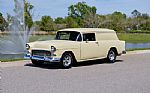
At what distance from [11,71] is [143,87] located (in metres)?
5.27

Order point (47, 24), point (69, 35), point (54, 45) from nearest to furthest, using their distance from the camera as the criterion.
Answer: point (54, 45) → point (69, 35) → point (47, 24)

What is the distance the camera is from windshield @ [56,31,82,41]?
15242mm

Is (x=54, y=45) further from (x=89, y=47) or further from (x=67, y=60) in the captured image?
(x=89, y=47)

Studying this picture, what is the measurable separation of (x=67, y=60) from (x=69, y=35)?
163cm

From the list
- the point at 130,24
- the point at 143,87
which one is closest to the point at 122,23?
the point at 130,24

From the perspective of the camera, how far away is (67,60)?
14344mm

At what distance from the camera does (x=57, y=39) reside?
1584cm

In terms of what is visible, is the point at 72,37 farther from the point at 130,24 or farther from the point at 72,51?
the point at 130,24

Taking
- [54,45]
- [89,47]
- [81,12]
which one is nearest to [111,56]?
[89,47]

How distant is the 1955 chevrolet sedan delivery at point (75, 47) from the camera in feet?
46.0

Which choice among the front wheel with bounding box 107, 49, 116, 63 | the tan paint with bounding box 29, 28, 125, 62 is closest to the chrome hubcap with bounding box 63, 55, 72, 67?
the tan paint with bounding box 29, 28, 125, 62

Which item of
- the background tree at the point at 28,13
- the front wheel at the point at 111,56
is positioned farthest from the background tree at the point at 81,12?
the front wheel at the point at 111,56

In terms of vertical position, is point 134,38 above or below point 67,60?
below

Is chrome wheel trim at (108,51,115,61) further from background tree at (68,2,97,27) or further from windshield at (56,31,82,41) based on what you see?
background tree at (68,2,97,27)
